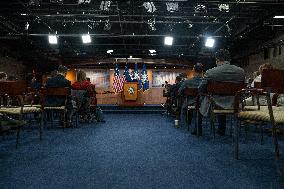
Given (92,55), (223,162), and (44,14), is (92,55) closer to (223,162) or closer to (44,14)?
(44,14)

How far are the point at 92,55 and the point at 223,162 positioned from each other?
19.2 metres

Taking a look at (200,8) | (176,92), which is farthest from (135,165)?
(200,8)

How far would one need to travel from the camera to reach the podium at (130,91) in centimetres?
1878

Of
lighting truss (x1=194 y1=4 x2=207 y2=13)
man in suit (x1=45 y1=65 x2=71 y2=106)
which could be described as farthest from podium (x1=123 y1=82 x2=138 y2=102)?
man in suit (x1=45 y1=65 x2=71 y2=106)

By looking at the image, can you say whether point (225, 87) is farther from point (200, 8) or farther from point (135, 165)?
point (200, 8)

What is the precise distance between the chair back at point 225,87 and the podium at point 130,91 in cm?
1430

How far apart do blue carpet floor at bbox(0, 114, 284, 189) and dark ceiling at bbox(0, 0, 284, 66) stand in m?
6.30

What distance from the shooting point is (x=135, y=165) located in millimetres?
3072

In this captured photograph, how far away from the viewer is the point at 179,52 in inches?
834

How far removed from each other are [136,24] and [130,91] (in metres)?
4.64

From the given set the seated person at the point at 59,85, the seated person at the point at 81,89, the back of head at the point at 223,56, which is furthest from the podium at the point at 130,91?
the back of head at the point at 223,56

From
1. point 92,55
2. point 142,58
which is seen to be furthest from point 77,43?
point 142,58

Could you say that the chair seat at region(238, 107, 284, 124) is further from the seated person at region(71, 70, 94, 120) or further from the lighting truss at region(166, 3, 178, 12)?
the lighting truss at region(166, 3, 178, 12)

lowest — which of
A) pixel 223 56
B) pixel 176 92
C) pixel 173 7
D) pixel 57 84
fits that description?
pixel 176 92
